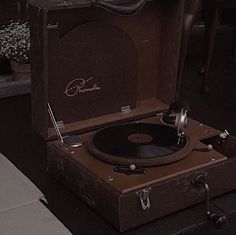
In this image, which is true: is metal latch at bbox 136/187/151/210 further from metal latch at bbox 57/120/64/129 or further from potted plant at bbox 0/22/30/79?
potted plant at bbox 0/22/30/79

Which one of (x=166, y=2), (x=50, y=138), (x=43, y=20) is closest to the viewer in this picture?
(x=43, y=20)

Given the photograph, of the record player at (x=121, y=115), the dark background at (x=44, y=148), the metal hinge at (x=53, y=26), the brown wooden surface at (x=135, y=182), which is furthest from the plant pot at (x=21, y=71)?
the brown wooden surface at (x=135, y=182)

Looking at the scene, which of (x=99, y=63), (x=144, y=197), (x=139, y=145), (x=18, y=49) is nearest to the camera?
(x=144, y=197)

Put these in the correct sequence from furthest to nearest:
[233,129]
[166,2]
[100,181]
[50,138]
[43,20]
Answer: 1. [233,129]
2. [166,2]
3. [50,138]
4. [43,20]
5. [100,181]

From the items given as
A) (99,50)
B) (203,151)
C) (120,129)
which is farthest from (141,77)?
(203,151)

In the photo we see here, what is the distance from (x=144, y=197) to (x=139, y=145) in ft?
0.65

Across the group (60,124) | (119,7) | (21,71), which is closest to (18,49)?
(21,71)

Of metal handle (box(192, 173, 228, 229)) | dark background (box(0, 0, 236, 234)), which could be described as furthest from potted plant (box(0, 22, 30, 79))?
metal handle (box(192, 173, 228, 229))

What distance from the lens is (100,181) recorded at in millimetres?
1082

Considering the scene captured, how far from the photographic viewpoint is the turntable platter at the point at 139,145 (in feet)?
3.78

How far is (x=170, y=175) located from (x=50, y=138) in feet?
1.26

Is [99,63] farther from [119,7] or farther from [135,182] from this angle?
[135,182]

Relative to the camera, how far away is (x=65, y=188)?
4.17 ft

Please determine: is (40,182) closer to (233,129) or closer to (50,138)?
(50,138)
